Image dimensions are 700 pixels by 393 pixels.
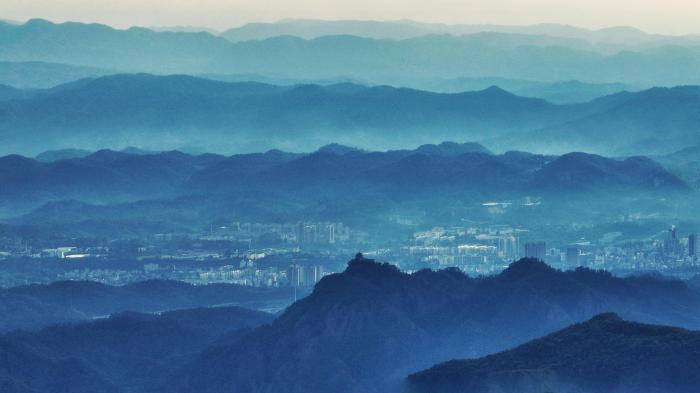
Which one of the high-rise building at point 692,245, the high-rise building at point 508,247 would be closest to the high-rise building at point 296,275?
the high-rise building at point 508,247

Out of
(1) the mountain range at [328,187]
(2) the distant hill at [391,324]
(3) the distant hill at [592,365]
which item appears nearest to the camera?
(3) the distant hill at [592,365]

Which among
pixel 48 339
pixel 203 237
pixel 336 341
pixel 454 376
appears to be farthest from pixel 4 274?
pixel 454 376

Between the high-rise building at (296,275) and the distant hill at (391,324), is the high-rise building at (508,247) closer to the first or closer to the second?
the high-rise building at (296,275)

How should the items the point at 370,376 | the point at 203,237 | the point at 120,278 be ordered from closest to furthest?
the point at 370,376 → the point at 120,278 → the point at 203,237

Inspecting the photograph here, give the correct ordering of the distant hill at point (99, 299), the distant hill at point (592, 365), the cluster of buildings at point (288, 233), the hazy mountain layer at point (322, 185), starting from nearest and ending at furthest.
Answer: the distant hill at point (592, 365) < the distant hill at point (99, 299) < the cluster of buildings at point (288, 233) < the hazy mountain layer at point (322, 185)

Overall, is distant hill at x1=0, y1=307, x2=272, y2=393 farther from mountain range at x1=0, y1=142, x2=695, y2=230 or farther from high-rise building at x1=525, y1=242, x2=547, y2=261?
mountain range at x1=0, y1=142, x2=695, y2=230

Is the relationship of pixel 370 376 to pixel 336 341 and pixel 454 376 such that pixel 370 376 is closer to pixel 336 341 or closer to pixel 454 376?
pixel 336 341
